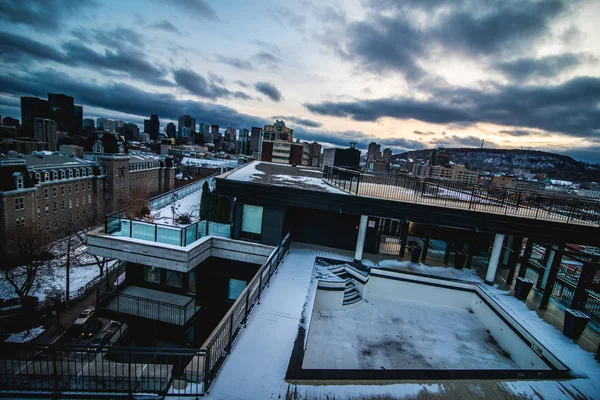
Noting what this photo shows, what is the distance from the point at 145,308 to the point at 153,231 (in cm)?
298

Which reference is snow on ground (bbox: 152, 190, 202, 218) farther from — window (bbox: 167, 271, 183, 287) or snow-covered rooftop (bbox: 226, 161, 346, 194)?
window (bbox: 167, 271, 183, 287)

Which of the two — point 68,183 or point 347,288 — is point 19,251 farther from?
point 347,288

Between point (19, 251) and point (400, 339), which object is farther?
point (19, 251)

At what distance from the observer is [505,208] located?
36.0ft

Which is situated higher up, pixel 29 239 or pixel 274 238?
pixel 274 238

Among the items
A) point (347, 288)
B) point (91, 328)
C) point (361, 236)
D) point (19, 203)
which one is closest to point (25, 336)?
point (91, 328)

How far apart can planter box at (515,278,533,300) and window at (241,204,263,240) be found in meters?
10.0

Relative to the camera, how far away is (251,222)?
11516mm

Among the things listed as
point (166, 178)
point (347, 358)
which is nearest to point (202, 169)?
point (166, 178)

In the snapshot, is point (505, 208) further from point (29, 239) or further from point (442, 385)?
point (29, 239)

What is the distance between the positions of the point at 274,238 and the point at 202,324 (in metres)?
4.62

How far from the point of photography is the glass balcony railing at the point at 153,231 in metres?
9.70

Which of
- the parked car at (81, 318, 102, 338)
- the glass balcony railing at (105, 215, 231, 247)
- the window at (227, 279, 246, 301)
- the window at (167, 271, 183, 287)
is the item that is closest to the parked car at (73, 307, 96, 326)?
the parked car at (81, 318, 102, 338)

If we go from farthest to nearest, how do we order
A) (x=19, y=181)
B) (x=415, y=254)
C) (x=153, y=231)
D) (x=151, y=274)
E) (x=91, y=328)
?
(x=19, y=181) < (x=91, y=328) < (x=415, y=254) < (x=151, y=274) < (x=153, y=231)
